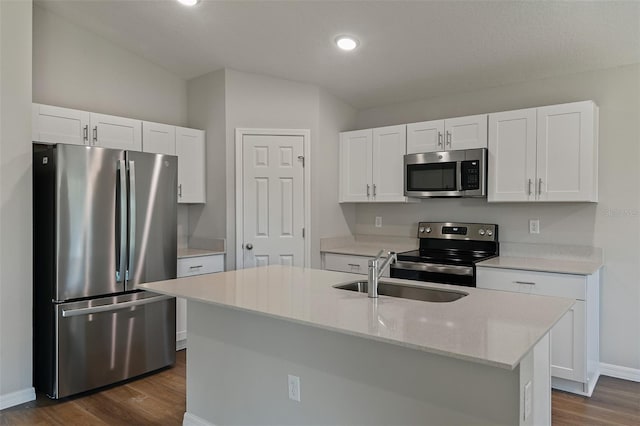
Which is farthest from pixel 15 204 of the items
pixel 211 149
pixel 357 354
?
pixel 357 354

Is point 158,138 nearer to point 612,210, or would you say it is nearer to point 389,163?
point 389,163

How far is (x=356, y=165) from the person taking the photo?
4.45 meters

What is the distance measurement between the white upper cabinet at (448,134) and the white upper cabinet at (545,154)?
0.10 m

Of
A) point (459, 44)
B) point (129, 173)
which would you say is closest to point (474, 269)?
point (459, 44)

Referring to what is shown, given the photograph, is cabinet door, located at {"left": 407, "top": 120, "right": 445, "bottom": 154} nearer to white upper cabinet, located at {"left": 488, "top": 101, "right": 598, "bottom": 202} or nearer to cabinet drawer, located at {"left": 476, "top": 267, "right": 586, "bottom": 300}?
white upper cabinet, located at {"left": 488, "top": 101, "right": 598, "bottom": 202}

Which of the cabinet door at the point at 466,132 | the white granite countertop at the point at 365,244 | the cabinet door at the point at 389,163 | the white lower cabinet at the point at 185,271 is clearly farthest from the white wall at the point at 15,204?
the cabinet door at the point at 466,132

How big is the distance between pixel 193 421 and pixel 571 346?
8.33ft

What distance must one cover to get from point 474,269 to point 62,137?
11.1ft

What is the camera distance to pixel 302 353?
2.04 meters

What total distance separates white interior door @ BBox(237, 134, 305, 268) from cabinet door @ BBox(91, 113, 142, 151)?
96 centimetres

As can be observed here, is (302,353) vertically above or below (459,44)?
below

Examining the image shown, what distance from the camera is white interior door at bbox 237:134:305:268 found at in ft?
13.8

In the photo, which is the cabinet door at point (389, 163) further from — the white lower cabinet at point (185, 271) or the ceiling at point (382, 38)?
the white lower cabinet at point (185, 271)

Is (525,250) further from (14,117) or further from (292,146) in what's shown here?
(14,117)
